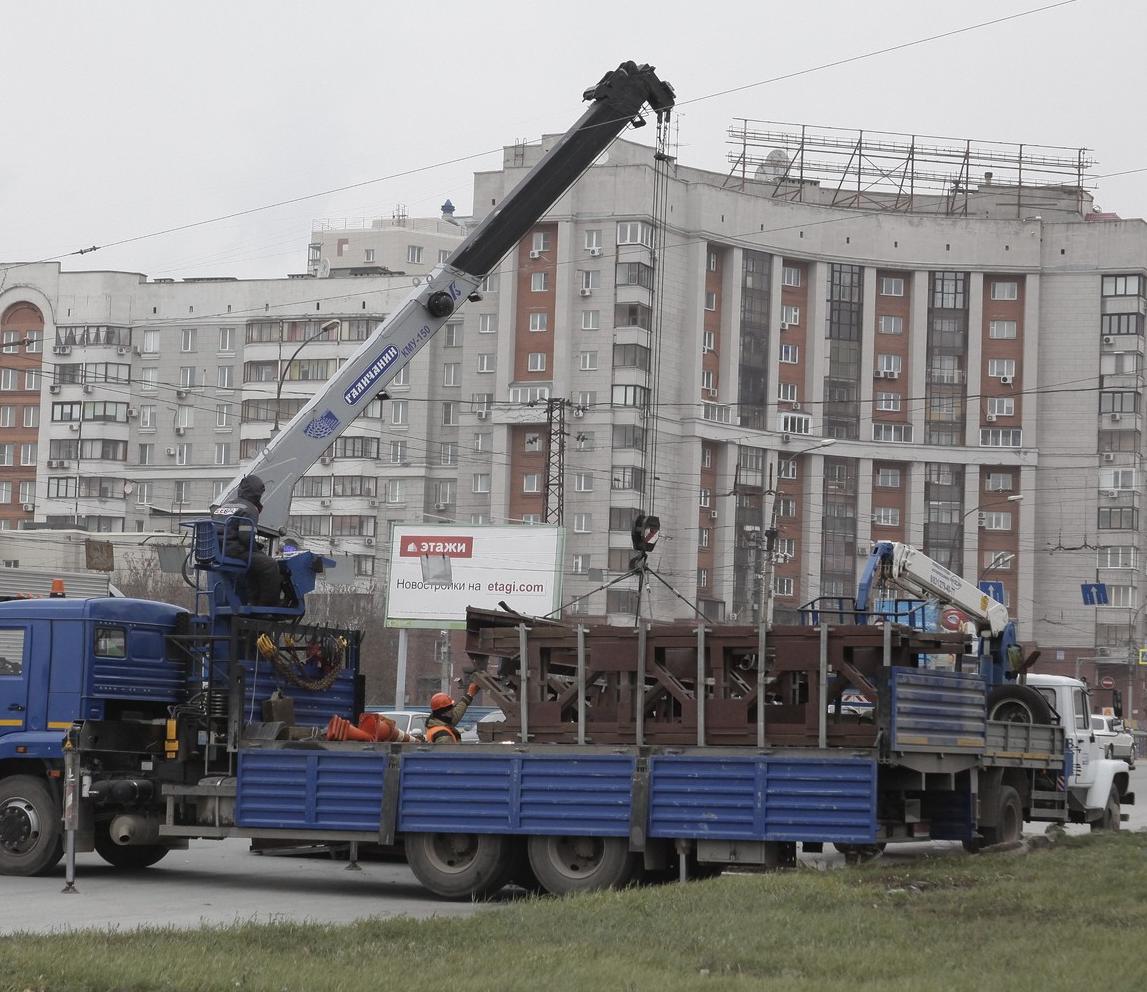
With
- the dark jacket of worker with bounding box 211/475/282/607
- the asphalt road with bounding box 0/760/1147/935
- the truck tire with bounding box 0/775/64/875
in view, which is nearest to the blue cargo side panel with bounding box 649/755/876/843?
the asphalt road with bounding box 0/760/1147/935

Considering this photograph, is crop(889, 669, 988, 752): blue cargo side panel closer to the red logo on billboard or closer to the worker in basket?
the worker in basket

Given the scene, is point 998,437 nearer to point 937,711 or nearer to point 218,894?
point 937,711

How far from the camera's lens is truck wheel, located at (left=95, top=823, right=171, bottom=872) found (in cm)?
1958

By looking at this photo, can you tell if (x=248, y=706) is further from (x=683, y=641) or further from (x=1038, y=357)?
(x=1038, y=357)

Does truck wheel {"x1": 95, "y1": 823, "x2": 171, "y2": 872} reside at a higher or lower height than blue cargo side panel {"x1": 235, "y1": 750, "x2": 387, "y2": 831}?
lower

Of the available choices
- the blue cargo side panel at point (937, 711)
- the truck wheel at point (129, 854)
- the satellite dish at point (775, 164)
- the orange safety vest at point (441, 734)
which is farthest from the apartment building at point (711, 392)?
the blue cargo side panel at point (937, 711)

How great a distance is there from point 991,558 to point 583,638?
269ft

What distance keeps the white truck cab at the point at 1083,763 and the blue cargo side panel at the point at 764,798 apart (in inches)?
366

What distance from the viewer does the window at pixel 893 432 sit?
98375mm

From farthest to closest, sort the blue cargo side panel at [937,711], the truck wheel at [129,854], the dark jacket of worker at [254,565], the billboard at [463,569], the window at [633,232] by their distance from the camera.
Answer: the window at [633,232], the billboard at [463,569], the truck wheel at [129,854], the dark jacket of worker at [254,565], the blue cargo side panel at [937,711]

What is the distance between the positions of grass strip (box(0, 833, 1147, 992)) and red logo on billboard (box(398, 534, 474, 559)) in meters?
45.2

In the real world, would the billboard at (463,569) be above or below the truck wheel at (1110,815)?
above

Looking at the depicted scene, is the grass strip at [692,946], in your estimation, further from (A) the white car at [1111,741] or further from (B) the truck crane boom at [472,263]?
(A) the white car at [1111,741]

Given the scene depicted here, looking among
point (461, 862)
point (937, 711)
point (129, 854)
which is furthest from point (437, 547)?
point (937, 711)
